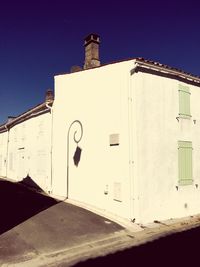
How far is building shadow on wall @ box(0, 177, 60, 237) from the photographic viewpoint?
918 cm

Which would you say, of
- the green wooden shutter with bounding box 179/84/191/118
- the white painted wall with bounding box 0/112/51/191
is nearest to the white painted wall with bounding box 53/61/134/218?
the white painted wall with bounding box 0/112/51/191

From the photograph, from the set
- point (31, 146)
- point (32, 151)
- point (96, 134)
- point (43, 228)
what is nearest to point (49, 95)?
point (31, 146)

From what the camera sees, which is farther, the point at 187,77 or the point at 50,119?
the point at 50,119

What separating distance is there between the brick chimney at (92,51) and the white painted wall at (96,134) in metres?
1.46

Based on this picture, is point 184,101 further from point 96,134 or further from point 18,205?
point 18,205

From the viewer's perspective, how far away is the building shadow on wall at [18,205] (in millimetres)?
9180

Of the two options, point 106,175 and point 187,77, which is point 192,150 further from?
point 106,175

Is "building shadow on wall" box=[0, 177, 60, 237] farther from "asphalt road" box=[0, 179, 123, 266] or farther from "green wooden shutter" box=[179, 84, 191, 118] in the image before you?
"green wooden shutter" box=[179, 84, 191, 118]

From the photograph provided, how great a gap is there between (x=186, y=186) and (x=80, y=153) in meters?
5.03

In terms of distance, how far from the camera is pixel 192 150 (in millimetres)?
11477

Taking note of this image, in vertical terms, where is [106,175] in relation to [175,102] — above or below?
below

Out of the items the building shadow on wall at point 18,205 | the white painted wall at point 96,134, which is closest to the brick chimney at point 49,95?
the white painted wall at point 96,134

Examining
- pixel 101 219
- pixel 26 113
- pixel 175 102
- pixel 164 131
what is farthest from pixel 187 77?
pixel 26 113

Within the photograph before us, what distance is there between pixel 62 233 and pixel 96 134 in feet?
15.5
